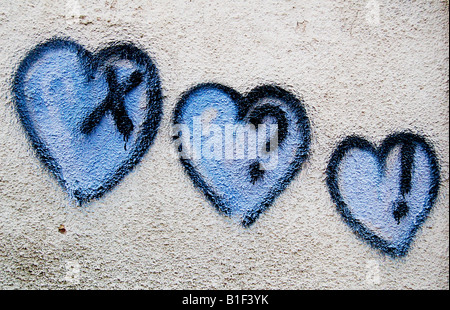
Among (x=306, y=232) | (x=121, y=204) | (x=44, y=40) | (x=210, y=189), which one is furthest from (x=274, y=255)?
(x=44, y=40)

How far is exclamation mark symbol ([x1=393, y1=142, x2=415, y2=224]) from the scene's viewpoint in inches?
49.8

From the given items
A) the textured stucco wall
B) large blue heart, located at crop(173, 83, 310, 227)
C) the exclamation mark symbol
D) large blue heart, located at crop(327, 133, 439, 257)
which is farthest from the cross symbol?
the exclamation mark symbol

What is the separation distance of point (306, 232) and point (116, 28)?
1112 mm

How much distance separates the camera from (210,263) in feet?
4.10

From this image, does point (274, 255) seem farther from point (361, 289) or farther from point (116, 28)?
point (116, 28)

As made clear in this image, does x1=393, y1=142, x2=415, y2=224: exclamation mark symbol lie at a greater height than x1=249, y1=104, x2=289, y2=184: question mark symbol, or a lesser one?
lesser

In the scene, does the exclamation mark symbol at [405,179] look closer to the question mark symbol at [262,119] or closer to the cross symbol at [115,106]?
the question mark symbol at [262,119]

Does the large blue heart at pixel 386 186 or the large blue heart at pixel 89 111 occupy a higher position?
the large blue heart at pixel 89 111

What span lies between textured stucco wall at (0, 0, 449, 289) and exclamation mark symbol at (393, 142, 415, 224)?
0.33ft

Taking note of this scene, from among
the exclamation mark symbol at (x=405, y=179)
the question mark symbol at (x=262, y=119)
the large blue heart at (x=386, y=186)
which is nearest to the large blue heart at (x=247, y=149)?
the question mark symbol at (x=262, y=119)

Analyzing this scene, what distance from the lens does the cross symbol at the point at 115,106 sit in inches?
48.3

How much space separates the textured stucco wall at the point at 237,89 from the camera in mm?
1213

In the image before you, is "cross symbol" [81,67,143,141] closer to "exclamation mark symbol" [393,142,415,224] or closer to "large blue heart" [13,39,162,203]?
"large blue heart" [13,39,162,203]

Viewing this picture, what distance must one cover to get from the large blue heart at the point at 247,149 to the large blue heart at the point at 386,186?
0.19 metres
